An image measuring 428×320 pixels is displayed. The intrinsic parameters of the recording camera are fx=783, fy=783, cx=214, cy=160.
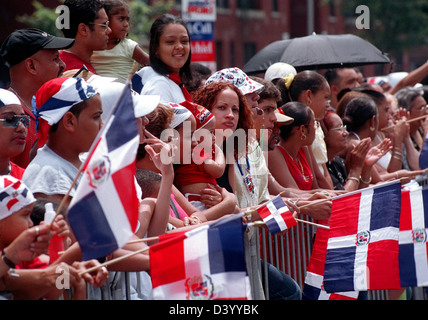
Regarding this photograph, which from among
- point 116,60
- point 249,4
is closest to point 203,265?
point 116,60

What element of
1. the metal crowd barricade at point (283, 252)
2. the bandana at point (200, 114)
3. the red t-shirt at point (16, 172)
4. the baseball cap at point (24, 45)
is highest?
the baseball cap at point (24, 45)

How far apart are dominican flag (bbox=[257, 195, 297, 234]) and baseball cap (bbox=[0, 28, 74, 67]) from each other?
196 centimetres

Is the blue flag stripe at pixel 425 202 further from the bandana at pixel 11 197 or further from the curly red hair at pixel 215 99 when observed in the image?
the bandana at pixel 11 197

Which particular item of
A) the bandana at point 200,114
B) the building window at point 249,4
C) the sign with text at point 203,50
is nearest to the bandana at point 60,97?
the bandana at point 200,114

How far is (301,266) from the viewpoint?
21.5ft

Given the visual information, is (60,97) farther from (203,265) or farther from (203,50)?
(203,50)

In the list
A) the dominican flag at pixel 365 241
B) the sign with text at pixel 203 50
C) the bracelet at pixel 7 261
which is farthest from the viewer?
the sign with text at pixel 203 50

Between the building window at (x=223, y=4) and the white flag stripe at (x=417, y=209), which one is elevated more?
the building window at (x=223, y=4)

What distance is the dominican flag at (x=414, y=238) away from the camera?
17.3ft

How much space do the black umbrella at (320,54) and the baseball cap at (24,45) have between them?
470 centimetres

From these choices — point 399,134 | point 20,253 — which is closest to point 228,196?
point 20,253

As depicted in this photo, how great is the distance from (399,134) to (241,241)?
19.3 ft

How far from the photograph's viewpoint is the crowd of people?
3.79 metres

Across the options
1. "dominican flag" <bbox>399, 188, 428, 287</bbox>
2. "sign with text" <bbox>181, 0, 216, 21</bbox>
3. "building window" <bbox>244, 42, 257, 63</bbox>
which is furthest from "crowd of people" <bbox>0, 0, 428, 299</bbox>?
"building window" <bbox>244, 42, 257, 63</bbox>
